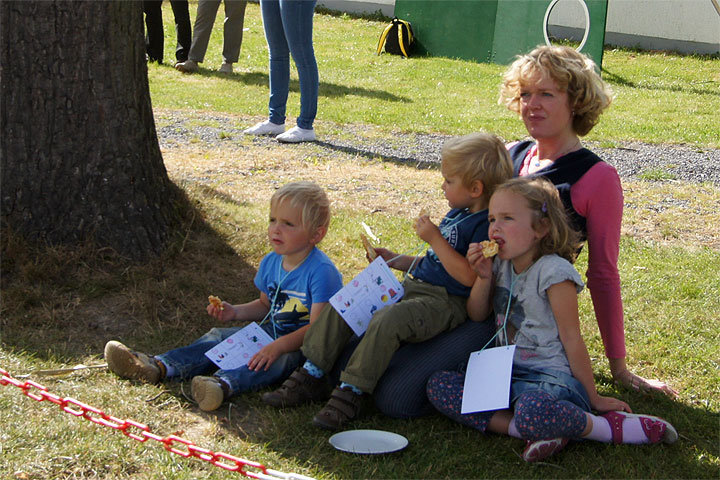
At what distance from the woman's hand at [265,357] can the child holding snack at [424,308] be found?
133 mm

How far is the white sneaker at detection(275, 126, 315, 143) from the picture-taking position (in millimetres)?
7441

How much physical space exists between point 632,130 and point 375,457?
7444mm

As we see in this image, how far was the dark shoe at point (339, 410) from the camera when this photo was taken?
2.92 meters

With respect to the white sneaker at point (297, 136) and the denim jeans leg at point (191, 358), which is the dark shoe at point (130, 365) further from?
the white sneaker at point (297, 136)

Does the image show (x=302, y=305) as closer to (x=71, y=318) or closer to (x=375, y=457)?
(x=375, y=457)

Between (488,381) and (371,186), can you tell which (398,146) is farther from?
(488,381)

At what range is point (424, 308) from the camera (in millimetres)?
3051

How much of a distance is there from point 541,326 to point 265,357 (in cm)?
110

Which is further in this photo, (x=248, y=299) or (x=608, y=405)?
(x=248, y=299)

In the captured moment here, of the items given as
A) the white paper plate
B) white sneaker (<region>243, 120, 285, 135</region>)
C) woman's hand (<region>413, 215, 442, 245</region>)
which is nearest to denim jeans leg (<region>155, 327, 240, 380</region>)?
the white paper plate

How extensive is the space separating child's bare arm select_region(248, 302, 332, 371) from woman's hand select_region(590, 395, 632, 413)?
108 cm

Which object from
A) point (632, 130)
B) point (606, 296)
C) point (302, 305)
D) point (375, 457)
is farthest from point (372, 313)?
point (632, 130)

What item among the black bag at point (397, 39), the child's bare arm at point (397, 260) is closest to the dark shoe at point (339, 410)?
the child's bare arm at point (397, 260)

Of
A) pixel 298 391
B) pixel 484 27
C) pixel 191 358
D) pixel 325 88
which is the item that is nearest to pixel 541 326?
pixel 298 391
